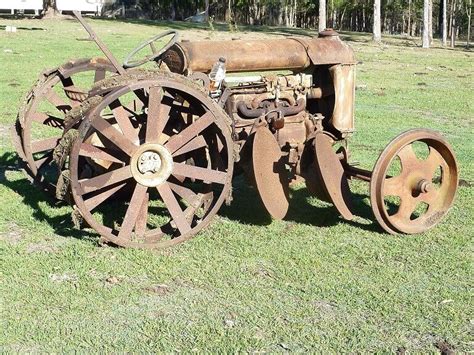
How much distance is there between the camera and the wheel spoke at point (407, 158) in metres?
5.92

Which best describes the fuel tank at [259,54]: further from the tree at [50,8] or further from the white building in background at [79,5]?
the tree at [50,8]

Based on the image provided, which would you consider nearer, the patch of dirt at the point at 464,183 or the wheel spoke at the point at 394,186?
the wheel spoke at the point at 394,186

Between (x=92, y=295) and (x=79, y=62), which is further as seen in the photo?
(x=79, y=62)

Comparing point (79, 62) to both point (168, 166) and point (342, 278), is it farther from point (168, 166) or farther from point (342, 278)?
point (342, 278)

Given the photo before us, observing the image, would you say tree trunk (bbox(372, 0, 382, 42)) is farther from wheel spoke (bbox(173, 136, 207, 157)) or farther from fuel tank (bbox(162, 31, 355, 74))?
wheel spoke (bbox(173, 136, 207, 157))

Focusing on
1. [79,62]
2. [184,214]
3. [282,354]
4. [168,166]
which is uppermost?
[79,62]

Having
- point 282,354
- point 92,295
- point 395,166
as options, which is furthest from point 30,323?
point 395,166

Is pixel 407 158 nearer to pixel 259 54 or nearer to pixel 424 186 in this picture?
pixel 424 186

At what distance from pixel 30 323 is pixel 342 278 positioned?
225 cm

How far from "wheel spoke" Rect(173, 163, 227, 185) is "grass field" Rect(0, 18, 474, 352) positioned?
→ 57 cm

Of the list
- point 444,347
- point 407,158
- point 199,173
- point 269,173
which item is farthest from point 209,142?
point 444,347

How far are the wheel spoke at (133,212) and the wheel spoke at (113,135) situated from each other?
31cm

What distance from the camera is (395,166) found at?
843 cm

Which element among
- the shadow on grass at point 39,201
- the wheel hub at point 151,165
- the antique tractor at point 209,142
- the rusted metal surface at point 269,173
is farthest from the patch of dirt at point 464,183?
the shadow on grass at point 39,201
